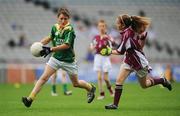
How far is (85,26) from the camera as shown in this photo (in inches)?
1362

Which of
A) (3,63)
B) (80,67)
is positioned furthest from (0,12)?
(80,67)

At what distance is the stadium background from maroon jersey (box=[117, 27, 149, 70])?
17.1 metres

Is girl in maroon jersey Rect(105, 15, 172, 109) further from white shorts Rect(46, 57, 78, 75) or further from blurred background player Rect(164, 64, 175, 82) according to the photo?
blurred background player Rect(164, 64, 175, 82)

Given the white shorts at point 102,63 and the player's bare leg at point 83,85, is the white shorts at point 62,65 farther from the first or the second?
the white shorts at point 102,63

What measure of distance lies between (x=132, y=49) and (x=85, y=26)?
2159 centimetres

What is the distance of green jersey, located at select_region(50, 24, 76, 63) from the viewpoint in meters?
13.2

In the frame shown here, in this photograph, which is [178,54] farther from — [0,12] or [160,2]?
[0,12]

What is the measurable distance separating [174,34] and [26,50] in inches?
350

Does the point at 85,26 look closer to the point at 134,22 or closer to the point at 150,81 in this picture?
the point at 150,81

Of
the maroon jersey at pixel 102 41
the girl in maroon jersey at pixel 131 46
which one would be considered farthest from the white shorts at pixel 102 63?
the girl in maroon jersey at pixel 131 46

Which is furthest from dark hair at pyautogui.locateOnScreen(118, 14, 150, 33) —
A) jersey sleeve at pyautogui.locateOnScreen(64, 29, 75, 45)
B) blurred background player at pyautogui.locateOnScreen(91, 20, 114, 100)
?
blurred background player at pyautogui.locateOnScreen(91, 20, 114, 100)

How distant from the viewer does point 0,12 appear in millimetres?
34781

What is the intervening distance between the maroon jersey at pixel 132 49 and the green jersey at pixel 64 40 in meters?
1.07

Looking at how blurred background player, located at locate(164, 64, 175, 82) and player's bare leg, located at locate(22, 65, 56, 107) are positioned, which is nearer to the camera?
player's bare leg, located at locate(22, 65, 56, 107)
